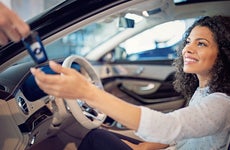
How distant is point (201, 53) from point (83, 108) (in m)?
0.63

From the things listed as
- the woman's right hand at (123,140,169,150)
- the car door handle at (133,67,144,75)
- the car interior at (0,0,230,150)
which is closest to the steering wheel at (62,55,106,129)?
the car interior at (0,0,230,150)

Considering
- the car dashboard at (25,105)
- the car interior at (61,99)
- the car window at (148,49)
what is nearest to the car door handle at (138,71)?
the car window at (148,49)

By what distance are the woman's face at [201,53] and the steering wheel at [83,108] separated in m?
0.50

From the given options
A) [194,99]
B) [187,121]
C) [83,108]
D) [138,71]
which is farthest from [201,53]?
[138,71]

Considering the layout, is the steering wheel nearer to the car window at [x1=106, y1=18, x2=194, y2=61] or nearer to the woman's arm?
the woman's arm

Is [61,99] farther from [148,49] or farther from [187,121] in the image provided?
[148,49]

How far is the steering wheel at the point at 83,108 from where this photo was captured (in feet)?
5.33

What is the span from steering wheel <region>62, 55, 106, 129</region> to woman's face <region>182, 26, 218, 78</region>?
497 mm

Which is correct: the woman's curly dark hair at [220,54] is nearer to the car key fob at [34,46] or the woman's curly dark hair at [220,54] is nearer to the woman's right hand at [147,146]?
the woman's right hand at [147,146]

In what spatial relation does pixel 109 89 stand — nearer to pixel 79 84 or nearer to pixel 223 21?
pixel 223 21

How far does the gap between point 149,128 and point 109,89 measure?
2603 millimetres

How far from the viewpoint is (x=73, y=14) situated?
1446mm

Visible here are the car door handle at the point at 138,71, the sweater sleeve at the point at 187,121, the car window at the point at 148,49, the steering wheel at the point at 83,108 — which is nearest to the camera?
the sweater sleeve at the point at 187,121

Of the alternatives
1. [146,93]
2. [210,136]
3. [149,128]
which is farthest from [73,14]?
[146,93]
